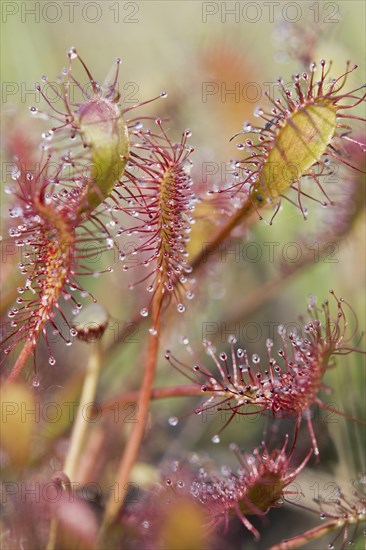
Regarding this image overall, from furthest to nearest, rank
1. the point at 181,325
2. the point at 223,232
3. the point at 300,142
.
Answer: the point at 181,325 < the point at 223,232 < the point at 300,142

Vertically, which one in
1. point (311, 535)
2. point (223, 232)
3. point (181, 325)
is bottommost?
point (311, 535)

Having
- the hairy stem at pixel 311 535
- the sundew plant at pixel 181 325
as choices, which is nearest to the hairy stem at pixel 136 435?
the sundew plant at pixel 181 325

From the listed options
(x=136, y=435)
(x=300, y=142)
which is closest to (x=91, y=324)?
(x=136, y=435)

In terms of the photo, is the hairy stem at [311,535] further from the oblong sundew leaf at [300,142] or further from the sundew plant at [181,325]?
the oblong sundew leaf at [300,142]

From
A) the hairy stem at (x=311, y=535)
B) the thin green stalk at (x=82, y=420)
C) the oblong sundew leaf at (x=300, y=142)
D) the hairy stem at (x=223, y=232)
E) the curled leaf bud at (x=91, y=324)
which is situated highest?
the oblong sundew leaf at (x=300, y=142)

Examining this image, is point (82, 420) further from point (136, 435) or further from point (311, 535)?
point (311, 535)

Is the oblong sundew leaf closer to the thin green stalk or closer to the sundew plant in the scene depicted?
the sundew plant

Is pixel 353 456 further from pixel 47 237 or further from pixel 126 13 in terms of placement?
pixel 126 13

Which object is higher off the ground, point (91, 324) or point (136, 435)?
point (91, 324)
